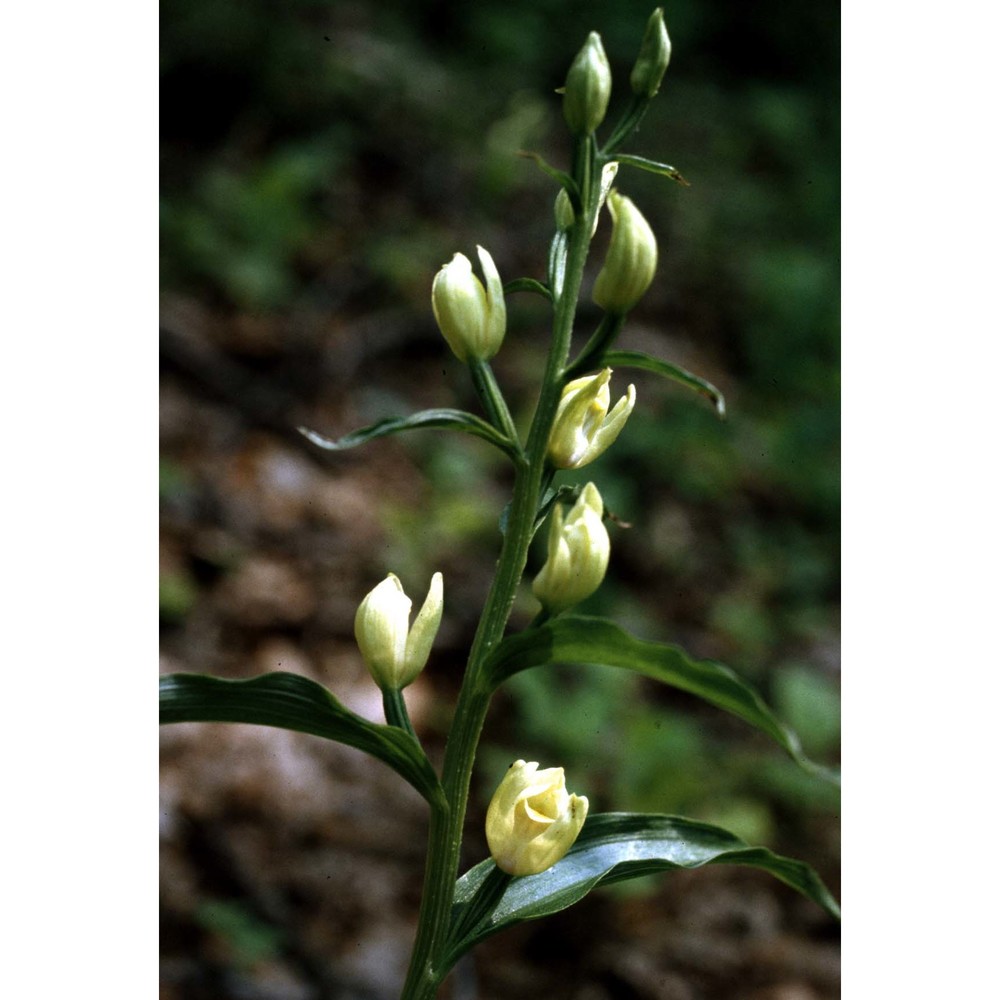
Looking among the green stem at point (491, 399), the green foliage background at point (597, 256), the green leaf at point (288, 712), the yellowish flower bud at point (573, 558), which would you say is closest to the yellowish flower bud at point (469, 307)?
the green stem at point (491, 399)

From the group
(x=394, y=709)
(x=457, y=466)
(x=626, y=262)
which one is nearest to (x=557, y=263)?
(x=626, y=262)

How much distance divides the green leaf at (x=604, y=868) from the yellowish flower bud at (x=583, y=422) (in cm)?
23

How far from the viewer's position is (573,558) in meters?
0.66

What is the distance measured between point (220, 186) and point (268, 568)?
2.80ft

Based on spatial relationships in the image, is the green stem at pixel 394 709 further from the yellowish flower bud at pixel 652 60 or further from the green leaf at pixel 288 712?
the yellowish flower bud at pixel 652 60

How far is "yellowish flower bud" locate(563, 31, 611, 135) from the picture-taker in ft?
2.16

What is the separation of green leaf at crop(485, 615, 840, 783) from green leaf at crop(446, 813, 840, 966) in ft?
0.33

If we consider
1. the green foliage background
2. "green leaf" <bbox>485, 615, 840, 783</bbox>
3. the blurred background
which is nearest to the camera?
"green leaf" <bbox>485, 615, 840, 783</bbox>

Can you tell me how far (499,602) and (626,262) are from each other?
0.68ft

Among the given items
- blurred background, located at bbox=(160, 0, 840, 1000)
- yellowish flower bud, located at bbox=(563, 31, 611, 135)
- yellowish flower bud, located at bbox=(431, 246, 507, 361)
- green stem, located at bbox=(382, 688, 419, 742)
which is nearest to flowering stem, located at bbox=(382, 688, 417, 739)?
green stem, located at bbox=(382, 688, 419, 742)

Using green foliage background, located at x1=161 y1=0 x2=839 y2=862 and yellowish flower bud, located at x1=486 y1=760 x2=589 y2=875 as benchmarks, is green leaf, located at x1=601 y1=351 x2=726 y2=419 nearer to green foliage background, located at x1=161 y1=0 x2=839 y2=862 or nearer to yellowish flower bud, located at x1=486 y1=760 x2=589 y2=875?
yellowish flower bud, located at x1=486 y1=760 x2=589 y2=875

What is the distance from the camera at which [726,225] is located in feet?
9.48

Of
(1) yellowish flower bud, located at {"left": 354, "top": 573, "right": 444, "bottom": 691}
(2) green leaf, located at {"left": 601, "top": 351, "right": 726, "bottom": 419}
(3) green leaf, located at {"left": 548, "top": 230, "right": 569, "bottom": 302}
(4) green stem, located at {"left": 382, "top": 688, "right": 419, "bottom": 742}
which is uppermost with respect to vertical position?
(3) green leaf, located at {"left": 548, "top": 230, "right": 569, "bottom": 302}

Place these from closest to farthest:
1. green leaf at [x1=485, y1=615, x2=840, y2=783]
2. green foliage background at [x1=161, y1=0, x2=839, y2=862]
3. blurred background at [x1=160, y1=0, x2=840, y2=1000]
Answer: green leaf at [x1=485, y1=615, x2=840, y2=783], blurred background at [x1=160, y1=0, x2=840, y2=1000], green foliage background at [x1=161, y1=0, x2=839, y2=862]
